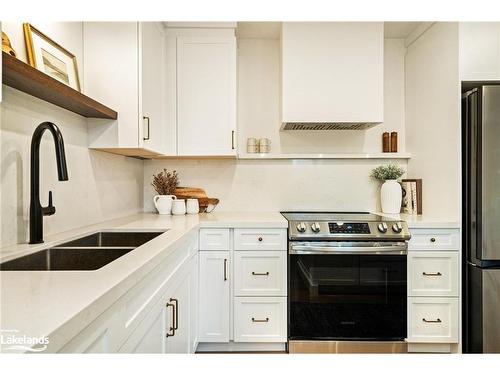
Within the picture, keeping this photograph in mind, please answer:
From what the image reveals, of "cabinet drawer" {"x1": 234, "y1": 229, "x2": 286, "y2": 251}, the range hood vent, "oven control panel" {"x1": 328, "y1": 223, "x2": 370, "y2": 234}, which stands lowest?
"cabinet drawer" {"x1": 234, "y1": 229, "x2": 286, "y2": 251}

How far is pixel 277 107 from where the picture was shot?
2654 mm

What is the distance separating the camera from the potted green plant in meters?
2.46

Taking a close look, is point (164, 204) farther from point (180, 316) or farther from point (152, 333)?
point (152, 333)

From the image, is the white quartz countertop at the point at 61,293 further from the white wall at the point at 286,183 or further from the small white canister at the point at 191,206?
the white wall at the point at 286,183

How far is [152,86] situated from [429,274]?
212 cm

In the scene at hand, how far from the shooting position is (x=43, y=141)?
1396 millimetres

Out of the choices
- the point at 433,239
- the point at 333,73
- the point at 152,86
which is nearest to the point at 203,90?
the point at 152,86

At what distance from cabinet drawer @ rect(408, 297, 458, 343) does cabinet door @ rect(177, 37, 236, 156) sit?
1614 millimetres

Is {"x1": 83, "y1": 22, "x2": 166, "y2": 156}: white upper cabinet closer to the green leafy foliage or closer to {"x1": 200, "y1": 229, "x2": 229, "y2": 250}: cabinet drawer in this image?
{"x1": 200, "y1": 229, "x2": 229, "y2": 250}: cabinet drawer

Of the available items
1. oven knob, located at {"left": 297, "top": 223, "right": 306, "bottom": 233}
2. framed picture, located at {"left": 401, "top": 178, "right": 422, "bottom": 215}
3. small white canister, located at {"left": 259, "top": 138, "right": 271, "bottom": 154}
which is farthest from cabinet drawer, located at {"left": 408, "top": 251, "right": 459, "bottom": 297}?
small white canister, located at {"left": 259, "top": 138, "right": 271, "bottom": 154}

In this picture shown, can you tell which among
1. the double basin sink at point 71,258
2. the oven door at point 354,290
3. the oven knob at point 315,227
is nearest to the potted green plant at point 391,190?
the oven door at point 354,290

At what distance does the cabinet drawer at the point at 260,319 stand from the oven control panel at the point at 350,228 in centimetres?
55
